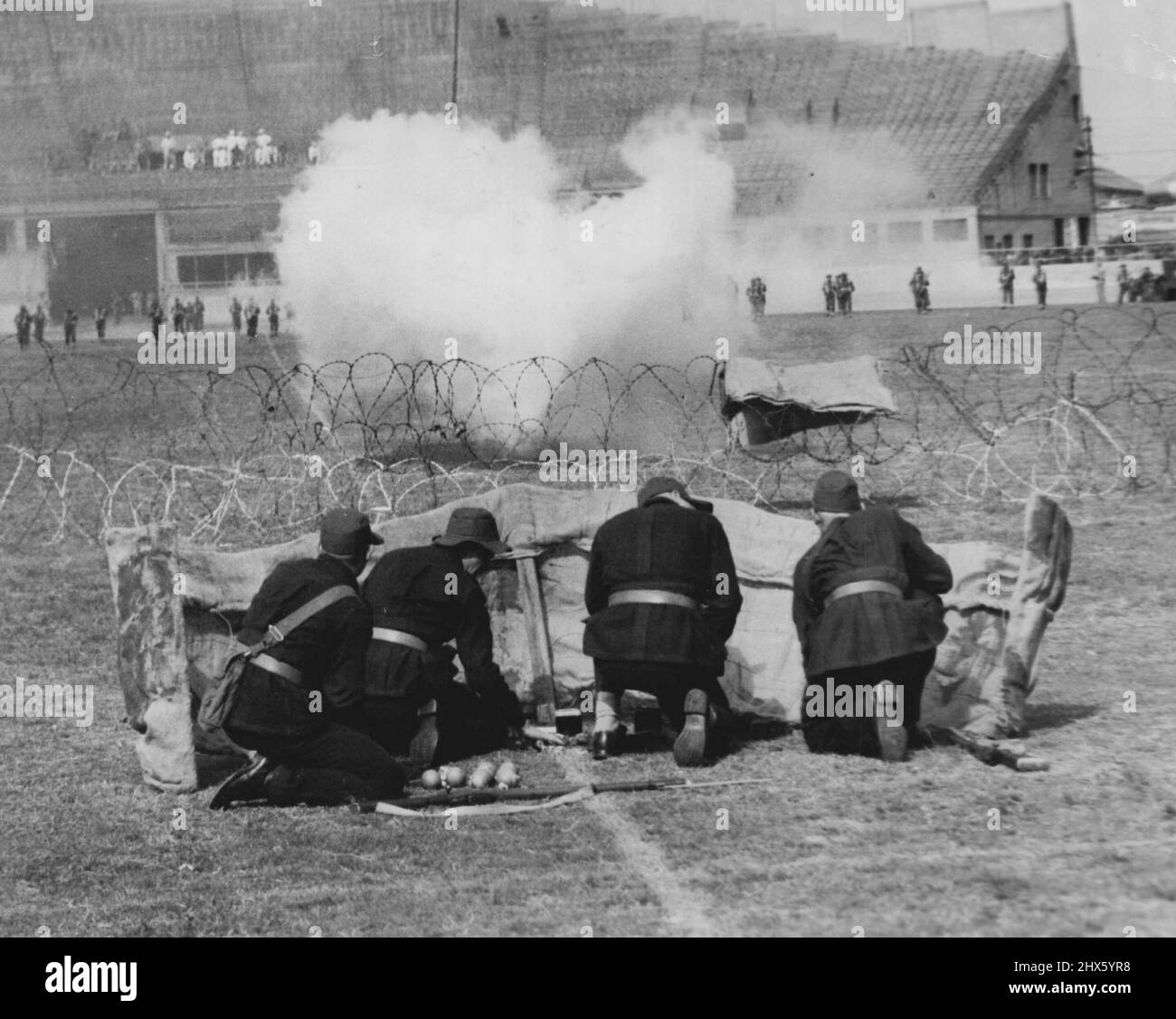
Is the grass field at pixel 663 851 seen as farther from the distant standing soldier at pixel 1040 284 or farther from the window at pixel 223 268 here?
the window at pixel 223 268

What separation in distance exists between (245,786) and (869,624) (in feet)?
10.2

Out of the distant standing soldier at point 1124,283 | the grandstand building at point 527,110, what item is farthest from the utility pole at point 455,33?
the distant standing soldier at point 1124,283

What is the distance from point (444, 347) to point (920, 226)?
27.8m

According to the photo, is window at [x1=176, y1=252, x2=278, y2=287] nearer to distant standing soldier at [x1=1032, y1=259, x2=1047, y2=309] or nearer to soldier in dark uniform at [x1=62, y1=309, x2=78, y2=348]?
soldier in dark uniform at [x1=62, y1=309, x2=78, y2=348]

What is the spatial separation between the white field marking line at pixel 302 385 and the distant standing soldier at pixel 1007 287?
16934 millimetres

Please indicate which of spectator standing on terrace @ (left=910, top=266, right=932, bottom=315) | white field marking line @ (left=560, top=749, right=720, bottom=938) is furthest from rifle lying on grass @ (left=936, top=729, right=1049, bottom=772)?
spectator standing on terrace @ (left=910, top=266, right=932, bottom=315)

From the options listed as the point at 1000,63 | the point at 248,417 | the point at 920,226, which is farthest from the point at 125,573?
the point at 1000,63

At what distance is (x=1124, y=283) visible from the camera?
3519 cm

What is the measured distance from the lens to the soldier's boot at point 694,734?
784 cm

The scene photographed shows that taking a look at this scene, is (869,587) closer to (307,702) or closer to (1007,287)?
(307,702)

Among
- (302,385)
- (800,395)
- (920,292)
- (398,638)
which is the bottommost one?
(398,638)

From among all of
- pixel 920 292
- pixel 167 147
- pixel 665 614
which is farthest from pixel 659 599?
pixel 167 147

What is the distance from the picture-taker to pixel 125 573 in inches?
306
